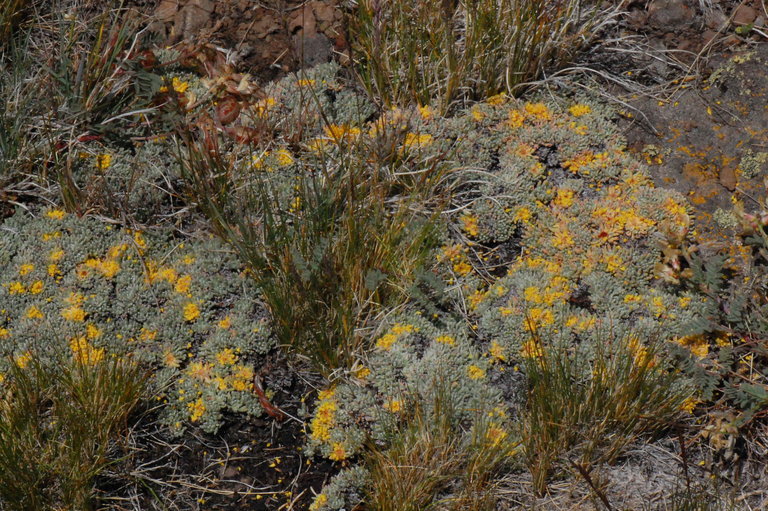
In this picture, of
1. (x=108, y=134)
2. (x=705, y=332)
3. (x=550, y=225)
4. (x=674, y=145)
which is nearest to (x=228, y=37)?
(x=108, y=134)

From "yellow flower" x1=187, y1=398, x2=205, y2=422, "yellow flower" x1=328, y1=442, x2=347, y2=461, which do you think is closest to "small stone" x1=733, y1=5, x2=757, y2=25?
"yellow flower" x1=328, y1=442, x2=347, y2=461

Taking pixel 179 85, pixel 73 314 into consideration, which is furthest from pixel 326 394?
pixel 179 85

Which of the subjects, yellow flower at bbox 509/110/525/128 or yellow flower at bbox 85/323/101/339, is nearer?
yellow flower at bbox 85/323/101/339

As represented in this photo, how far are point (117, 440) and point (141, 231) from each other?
1047 millimetres

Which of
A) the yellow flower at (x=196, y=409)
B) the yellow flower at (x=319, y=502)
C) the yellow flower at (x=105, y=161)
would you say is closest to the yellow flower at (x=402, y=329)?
the yellow flower at (x=319, y=502)

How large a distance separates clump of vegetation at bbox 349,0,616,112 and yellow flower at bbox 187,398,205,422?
184 cm

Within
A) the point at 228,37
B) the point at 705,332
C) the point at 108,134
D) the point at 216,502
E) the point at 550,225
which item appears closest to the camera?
the point at 216,502

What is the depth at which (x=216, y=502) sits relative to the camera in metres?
2.88

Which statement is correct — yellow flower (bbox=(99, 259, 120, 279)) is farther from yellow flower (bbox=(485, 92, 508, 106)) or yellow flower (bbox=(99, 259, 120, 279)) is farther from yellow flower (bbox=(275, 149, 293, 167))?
yellow flower (bbox=(485, 92, 508, 106))

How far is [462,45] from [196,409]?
7.71 feet

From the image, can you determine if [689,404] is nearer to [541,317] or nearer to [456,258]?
[541,317]

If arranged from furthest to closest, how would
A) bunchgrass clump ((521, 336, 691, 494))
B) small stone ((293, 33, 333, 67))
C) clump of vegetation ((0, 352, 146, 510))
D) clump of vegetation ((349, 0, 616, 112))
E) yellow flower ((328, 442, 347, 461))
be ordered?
small stone ((293, 33, 333, 67)) → clump of vegetation ((349, 0, 616, 112)) → yellow flower ((328, 442, 347, 461)) → bunchgrass clump ((521, 336, 691, 494)) → clump of vegetation ((0, 352, 146, 510))

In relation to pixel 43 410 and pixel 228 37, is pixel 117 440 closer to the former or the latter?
pixel 43 410

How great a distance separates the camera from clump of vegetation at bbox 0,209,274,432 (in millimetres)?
3107
